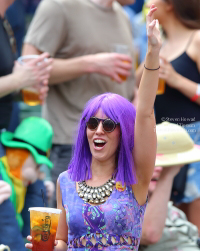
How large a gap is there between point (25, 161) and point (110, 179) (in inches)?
47.7

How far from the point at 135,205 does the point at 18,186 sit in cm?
127

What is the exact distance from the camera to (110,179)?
2.29 m

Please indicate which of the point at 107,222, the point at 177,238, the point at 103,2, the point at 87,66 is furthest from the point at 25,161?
the point at 103,2

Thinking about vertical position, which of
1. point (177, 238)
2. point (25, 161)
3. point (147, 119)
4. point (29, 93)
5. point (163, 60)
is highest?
point (147, 119)

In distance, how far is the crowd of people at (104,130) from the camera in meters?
2.23

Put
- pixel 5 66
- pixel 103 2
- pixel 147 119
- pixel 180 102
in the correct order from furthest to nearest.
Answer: pixel 103 2 < pixel 180 102 < pixel 5 66 < pixel 147 119

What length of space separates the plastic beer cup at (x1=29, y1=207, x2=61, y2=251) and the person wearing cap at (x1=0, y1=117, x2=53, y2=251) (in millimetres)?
972

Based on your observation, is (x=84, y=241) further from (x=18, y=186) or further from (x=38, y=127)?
(x=38, y=127)

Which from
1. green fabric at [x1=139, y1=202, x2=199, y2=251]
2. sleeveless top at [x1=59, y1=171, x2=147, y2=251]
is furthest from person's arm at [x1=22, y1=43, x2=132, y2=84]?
sleeveless top at [x1=59, y1=171, x2=147, y2=251]

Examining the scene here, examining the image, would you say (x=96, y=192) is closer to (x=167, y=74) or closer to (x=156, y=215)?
(x=156, y=215)

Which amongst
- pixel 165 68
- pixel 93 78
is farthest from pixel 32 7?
pixel 165 68

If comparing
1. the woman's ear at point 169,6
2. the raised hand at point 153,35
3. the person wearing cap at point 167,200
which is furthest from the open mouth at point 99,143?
the woman's ear at point 169,6

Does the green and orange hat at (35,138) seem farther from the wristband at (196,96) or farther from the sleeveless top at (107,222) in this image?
the sleeveless top at (107,222)

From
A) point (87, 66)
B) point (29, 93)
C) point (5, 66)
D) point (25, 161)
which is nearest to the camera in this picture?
point (5, 66)
